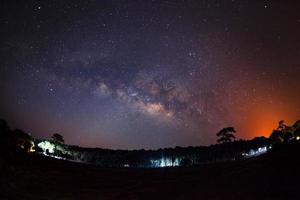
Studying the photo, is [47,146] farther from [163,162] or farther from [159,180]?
[159,180]

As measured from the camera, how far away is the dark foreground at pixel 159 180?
56.8m

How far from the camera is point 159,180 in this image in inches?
2611

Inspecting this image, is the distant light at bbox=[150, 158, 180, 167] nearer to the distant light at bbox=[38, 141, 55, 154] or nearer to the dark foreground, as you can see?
the dark foreground

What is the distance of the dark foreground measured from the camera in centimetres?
5675

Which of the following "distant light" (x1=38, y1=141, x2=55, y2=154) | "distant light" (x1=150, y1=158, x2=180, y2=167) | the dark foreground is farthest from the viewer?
"distant light" (x1=150, y1=158, x2=180, y2=167)

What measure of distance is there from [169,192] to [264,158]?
18.4m

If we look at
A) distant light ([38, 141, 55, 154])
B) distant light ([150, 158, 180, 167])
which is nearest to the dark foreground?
distant light ([38, 141, 55, 154])

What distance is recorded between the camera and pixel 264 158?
67750 millimetres

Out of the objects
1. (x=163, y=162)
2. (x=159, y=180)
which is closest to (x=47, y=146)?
(x=163, y=162)

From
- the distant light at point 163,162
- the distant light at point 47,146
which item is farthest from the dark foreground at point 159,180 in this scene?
the distant light at point 163,162

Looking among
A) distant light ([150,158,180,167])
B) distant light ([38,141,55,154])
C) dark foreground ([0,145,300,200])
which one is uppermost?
distant light ([38,141,55,154])

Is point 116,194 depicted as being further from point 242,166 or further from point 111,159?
point 111,159

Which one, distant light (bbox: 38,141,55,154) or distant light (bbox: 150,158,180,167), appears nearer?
distant light (bbox: 38,141,55,154)

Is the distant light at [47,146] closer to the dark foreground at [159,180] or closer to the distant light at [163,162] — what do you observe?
the dark foreground at [159,180]
